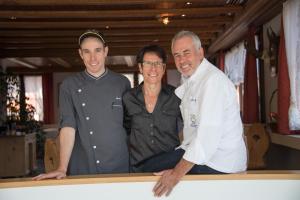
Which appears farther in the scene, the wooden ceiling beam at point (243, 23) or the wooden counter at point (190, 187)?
the wooden ceiling beam at point (243, 23)

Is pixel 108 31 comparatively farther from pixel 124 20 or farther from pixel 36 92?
pixel 36 92

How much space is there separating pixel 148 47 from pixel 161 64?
12 centimetres

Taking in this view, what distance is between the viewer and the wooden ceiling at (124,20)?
6082 millimetres

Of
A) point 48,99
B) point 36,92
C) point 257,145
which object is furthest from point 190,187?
point 36,92

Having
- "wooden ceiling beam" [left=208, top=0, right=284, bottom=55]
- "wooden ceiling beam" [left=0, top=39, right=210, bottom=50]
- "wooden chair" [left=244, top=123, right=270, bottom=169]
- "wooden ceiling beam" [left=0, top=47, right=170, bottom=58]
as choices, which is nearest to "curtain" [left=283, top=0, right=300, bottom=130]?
"wooden chair" [left=244, top=123, right=270, bottom=169]

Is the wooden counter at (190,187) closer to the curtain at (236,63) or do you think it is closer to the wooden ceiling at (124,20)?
the wooden ceiling at (124,20)

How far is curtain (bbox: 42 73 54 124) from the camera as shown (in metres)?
15.9

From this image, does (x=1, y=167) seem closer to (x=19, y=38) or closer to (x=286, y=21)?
(x=19, y=38)

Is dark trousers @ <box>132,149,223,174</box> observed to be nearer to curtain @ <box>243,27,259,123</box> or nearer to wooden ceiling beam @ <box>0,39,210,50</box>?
curtain @ <box>243,27,259,123</box>

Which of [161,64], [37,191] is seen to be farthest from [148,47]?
[37,191]

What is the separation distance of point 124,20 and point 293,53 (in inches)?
139

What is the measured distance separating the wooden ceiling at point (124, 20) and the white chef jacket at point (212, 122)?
3.59 m

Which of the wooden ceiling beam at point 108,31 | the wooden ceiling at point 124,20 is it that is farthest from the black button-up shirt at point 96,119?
the wooden ceiling beam at point 108,31

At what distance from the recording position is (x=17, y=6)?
6.12 meters
